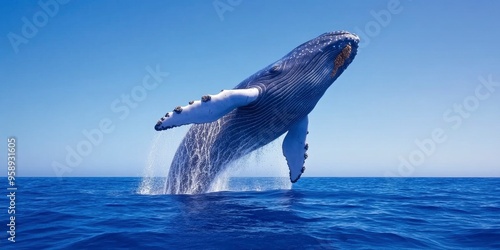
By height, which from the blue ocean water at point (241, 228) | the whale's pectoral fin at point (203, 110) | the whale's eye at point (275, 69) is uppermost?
the whale's eye at point (275, 69)

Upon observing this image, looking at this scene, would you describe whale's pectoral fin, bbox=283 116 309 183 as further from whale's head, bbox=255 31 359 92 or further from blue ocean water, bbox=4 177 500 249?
blue ocean water, bbox=4 177 500 249

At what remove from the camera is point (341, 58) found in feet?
29.4

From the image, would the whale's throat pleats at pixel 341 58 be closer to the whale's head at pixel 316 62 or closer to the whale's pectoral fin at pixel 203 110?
the whale's head at pixel 316 62

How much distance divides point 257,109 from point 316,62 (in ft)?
6.06

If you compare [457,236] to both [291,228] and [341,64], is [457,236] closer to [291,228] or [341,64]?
[291,228]

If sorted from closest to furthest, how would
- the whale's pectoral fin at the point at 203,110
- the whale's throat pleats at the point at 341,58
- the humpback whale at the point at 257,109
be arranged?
1. the whale's pectoral fin at the point at 203,110
2. the humpback whale at the point at 257,109
3. the whale's throat pleats at the point at 341,58

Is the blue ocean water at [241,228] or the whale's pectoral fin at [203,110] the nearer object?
the blue ocean water at [241,228]

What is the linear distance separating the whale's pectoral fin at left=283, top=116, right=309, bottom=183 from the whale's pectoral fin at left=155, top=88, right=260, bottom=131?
306 centimetres

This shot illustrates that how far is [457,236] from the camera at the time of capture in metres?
6.27

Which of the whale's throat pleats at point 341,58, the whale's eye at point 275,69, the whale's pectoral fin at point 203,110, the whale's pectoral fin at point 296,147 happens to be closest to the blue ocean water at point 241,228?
the whale's pectoral fin at point 203,110

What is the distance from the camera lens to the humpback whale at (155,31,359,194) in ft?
26.3

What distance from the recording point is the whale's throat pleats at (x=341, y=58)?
29.1 feet

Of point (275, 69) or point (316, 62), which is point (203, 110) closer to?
point (275, 69)

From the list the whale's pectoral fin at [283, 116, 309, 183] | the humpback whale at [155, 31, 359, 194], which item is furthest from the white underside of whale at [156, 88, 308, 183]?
the whale's pectoral fin at [283, 116, 309, 183]
